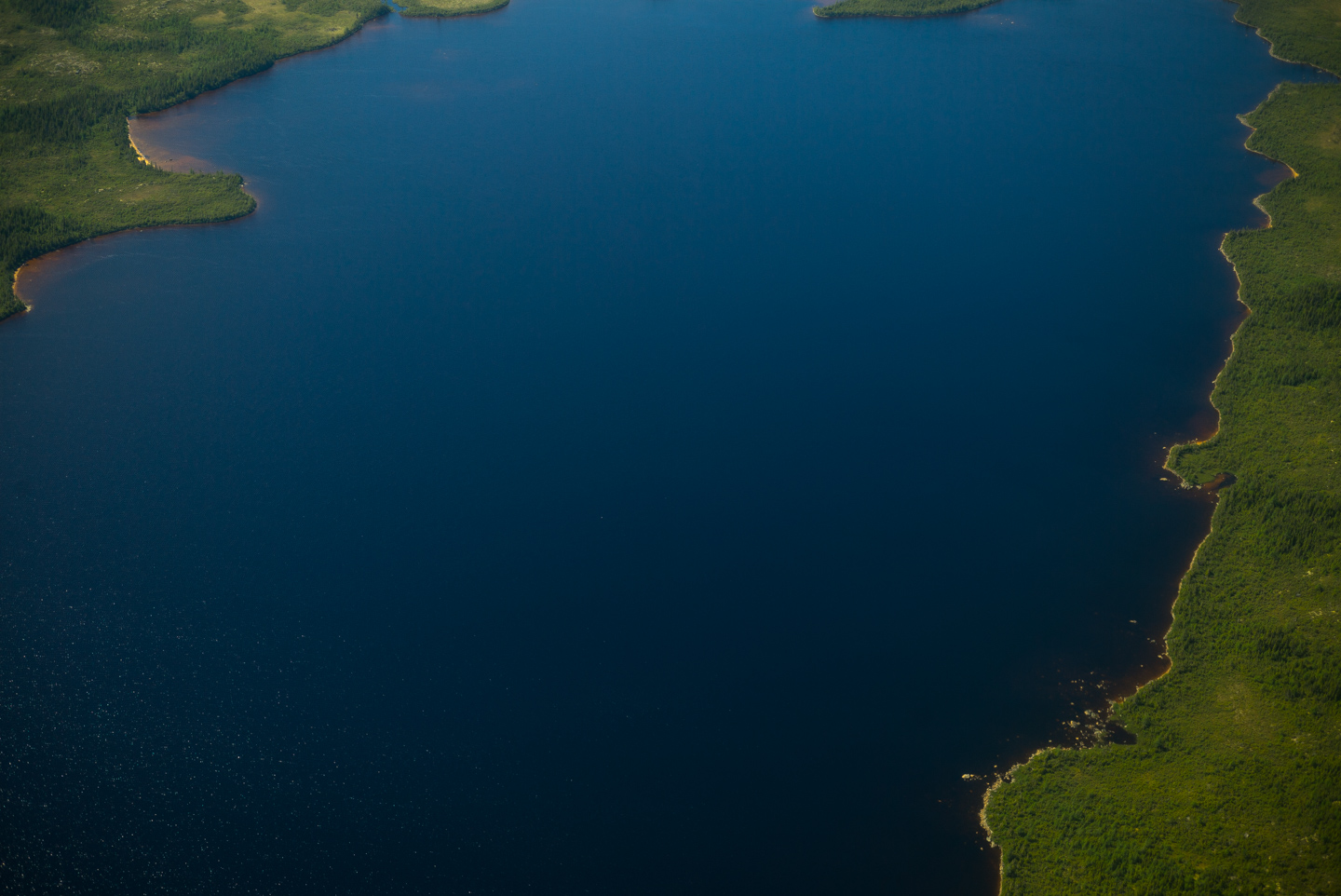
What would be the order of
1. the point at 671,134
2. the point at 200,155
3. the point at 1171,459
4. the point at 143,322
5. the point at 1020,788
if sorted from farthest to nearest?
the point at 671,134
the point at 200,155
the point at 143,322
the point at 1171,459
the point at 1020,788

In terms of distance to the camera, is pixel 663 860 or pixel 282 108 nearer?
pixel 663 860

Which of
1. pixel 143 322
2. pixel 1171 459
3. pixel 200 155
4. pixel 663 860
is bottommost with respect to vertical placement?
pixel 663 860

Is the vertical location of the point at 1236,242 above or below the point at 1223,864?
above

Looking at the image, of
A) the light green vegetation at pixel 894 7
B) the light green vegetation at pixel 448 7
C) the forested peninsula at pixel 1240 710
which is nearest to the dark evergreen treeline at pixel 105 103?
the light green vegetation at pixel 448 7

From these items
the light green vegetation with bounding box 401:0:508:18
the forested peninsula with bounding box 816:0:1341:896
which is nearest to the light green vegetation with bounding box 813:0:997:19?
the light green vegetation with bounding box 401:0:508:18

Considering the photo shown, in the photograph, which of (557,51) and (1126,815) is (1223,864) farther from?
(557,51)

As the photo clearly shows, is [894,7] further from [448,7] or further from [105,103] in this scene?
[105,103]

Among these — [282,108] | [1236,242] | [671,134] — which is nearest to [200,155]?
[282,108]

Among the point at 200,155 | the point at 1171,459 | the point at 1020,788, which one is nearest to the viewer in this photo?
the point at 1020,788
